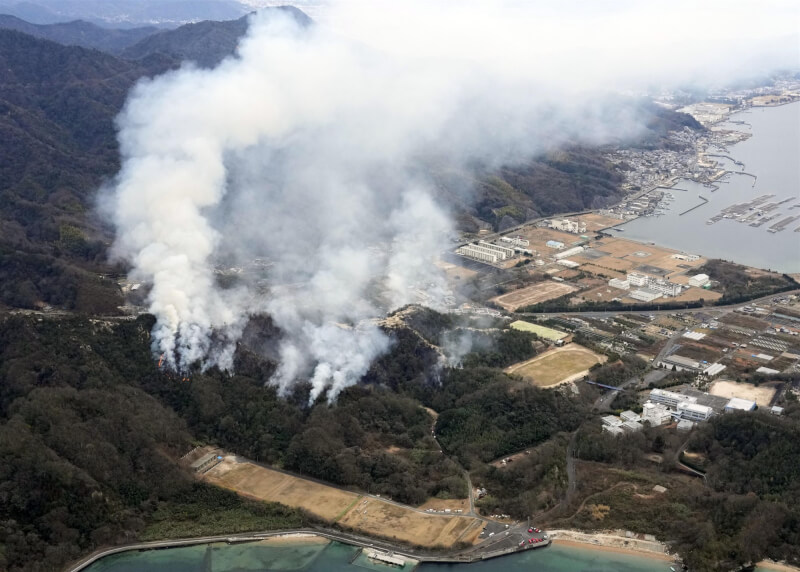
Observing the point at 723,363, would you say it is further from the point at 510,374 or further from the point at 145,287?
the point at 145,287

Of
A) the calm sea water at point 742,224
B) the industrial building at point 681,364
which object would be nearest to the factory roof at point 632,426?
the industrial building at point 681,364

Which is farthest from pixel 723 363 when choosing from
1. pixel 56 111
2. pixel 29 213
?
pixel 56 111

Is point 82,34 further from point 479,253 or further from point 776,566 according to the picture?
point 776,566

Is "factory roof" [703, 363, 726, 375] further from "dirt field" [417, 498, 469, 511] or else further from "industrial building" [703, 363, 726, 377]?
"dirt field" [417, 498, 469, 511]

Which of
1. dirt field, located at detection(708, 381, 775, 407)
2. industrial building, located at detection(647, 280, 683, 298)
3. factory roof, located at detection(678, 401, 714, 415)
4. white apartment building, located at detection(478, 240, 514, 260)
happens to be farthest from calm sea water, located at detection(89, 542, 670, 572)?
white apartment building, located at detection(478, 240, 514, 260)

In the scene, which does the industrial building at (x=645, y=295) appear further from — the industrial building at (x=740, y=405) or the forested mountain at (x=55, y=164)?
the forested mountain at (x=55, y=164)

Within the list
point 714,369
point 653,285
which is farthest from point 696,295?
point 714,369
